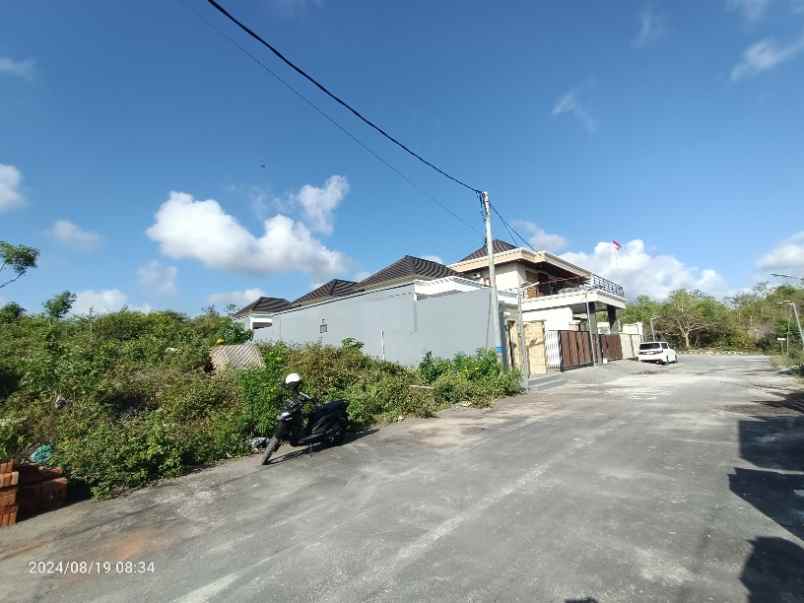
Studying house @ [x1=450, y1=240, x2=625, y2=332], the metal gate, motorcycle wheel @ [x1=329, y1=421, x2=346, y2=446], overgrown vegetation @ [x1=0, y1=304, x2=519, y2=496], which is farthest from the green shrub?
the metal gate

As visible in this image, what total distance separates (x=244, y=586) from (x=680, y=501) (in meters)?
4.27

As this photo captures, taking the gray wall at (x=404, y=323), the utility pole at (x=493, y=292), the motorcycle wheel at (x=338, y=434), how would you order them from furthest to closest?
the gray wall at (x=404, y=323) → the utility pole at (x=493, y=292) → the motorcycle wheel at (x=338, y=434)

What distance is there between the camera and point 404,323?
18781 mm

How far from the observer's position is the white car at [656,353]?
29141 millimetres

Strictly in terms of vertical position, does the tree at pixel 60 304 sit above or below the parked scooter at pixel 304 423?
above

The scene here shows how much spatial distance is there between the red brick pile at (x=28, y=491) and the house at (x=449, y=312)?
13127mm

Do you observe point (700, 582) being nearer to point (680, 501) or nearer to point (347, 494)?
point (680, 501)

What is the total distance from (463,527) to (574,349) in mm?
20896

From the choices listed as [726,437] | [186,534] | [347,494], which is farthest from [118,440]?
[726,437]

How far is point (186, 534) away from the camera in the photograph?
4125 mm

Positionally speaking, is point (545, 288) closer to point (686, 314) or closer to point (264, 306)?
point (264, 306)

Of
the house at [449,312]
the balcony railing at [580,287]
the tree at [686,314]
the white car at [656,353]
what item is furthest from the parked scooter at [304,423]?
the tree at [686,314]

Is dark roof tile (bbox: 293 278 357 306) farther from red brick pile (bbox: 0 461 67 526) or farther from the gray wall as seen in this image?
red brick pile (bbox: 0 461 67 526)

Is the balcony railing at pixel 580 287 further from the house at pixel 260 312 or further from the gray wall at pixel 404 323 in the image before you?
A: the house at pixel 260 312
